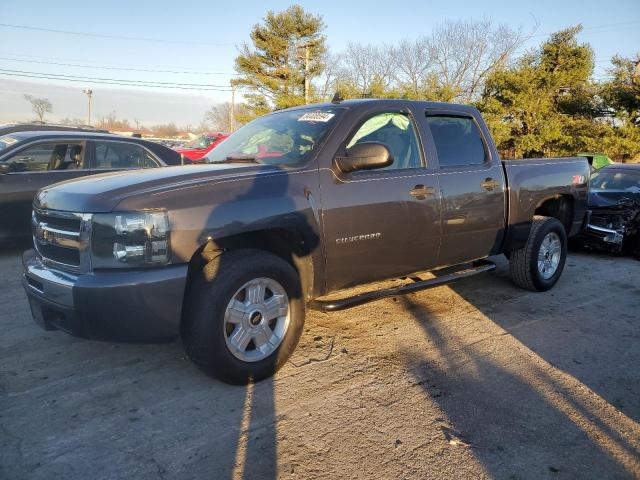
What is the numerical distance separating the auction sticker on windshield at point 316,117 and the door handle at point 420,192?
863mm

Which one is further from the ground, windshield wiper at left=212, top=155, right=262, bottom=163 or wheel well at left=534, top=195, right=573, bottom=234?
windshield wiper at left=212, top=155, right=262, bottom=163

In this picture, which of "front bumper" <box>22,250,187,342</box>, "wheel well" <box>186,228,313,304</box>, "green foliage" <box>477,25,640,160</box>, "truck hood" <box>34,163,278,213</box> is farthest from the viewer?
"green foliage" <box>477,25,640,160</box>

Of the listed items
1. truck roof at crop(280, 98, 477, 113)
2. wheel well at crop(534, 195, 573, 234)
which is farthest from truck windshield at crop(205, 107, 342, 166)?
wheel well at crop(534, 195, 573, 234)

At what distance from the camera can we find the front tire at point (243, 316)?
118 inches

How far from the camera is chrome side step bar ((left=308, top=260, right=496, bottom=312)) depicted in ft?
11.8

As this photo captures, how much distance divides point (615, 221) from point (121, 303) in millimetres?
7280

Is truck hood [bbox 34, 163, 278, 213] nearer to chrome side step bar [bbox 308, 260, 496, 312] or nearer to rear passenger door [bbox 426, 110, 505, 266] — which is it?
chrome side step bar [bbox 308, 260, 496, 312]

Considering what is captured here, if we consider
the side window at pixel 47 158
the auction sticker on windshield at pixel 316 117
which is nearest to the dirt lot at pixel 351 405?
the auction sticker on windshield at pixel 316 117

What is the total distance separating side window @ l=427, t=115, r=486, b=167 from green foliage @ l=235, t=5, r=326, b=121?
2404 cm

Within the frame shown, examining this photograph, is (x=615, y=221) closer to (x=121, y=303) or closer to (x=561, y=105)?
(x=121, y=303)

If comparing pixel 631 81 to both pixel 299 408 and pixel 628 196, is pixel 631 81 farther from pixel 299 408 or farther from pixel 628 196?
pixel 299 408

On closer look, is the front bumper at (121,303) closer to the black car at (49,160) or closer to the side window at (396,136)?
the side window at (396,136)

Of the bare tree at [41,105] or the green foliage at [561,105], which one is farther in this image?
the bare tree at [41,105]

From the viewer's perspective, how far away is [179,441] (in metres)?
2.63
